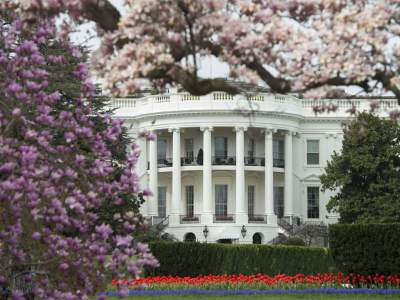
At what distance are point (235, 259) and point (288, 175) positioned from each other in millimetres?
37339

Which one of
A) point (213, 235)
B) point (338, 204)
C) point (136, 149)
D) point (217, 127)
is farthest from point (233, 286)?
point (217, 127)

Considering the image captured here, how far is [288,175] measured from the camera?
205 ft

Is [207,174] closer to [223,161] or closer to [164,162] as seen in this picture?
[223,161]

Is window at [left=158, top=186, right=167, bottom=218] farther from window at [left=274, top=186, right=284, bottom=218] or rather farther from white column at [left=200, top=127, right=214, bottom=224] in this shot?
window at [left=274, top=186, right=284, bottom=218]

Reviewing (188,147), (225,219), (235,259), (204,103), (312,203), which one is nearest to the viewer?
(235,259)

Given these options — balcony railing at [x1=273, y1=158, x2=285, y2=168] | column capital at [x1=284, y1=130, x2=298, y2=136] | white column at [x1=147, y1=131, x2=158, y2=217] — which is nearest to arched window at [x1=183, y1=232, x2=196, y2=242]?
white column at [x1=147, y1=131, x2=158, y2=217]

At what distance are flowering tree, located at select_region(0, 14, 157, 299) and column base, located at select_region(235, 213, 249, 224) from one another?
49.8 metres

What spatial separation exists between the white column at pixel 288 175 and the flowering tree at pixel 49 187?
52571 millimetres

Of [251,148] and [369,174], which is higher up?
[251,148]

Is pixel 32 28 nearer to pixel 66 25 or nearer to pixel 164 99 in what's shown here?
pixel 66 25

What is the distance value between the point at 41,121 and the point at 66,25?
908 mm

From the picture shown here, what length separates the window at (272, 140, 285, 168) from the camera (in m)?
63.8

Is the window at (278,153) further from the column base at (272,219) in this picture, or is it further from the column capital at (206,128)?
the column capital at (206,128)

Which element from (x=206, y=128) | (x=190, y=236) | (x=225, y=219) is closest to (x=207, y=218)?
(x=225, y=219)
